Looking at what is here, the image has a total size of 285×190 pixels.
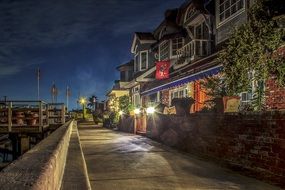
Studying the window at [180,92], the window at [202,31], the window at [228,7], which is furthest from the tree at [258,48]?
the window at [180,92]

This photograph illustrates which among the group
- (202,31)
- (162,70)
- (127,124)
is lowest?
(127,124)

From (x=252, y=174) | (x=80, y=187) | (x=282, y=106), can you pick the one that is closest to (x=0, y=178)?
(x=80, y=187)

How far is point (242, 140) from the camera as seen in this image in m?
7.37

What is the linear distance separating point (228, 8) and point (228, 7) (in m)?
0.06

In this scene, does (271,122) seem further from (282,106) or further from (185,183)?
(282,106)

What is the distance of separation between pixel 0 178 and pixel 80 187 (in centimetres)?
227

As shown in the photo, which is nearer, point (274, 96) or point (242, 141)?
point (242, 141)

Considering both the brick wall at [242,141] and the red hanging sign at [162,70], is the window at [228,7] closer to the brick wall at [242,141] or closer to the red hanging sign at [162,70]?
the red hanging sign at [162,70]

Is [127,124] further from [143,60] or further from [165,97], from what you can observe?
[143,60]

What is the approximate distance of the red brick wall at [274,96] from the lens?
10748mm

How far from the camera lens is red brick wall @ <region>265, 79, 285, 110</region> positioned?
10748 mm

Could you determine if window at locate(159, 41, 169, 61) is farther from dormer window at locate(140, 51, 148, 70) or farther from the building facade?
dormer window at locate(140, 51, 148, 70)

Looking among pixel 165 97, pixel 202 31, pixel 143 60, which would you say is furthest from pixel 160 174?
pixel 143 60

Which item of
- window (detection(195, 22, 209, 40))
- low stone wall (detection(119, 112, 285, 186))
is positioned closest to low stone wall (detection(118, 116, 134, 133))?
window (detection(195, 22, 209, 40))
